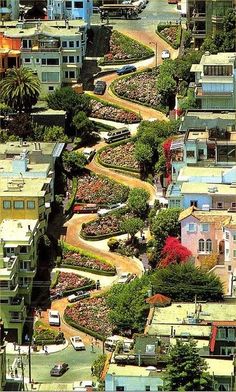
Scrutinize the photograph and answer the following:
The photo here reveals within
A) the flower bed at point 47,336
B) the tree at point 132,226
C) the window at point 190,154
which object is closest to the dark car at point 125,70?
the window at point 190,154

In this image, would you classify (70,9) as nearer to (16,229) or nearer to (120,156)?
(120,156)

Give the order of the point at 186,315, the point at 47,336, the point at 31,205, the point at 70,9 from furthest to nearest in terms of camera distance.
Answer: the point at 70,9 < the point at 31,205 < the point at 47,336 < the point at 186,315

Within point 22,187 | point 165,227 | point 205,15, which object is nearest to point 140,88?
point 205,15

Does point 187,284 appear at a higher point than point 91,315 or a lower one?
higher

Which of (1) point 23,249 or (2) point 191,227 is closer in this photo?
(2) point 191,227

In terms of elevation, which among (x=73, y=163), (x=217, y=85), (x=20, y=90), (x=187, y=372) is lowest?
(x=73, y=163)

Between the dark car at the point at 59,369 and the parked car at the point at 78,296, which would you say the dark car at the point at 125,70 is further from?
the dark car at the point at 59,369

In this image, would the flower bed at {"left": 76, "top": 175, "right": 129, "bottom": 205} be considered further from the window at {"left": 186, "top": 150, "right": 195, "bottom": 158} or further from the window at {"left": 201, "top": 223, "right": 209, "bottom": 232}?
the window at {"left": 201, "top": 223, "right": 209, "bottom": 232}
